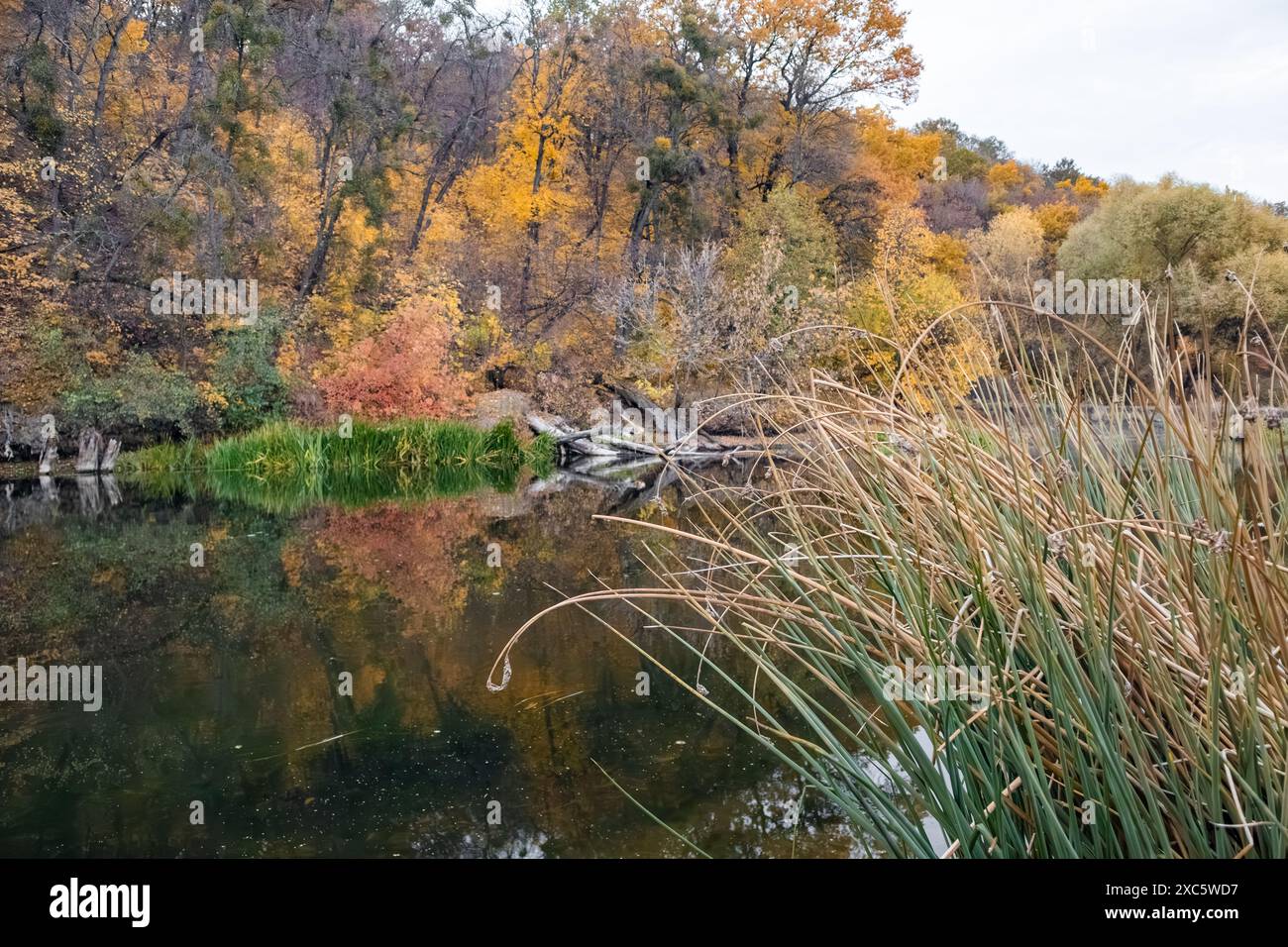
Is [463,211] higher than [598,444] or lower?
higher

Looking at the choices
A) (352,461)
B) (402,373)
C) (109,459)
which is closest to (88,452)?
(109,459)

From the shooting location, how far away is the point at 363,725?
396 cm

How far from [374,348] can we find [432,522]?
1086 centimetres

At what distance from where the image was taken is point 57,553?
7711mm

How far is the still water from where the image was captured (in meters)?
3.01

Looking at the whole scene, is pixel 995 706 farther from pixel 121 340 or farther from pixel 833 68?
pixel 833 68

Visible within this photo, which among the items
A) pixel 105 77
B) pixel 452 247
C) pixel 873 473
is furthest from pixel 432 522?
pixel 452 247

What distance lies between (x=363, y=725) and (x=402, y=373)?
15419mm

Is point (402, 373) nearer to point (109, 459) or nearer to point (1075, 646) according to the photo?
point (109, 459)

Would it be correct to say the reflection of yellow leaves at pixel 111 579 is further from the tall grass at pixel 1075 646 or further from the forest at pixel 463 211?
the forest at pixel 463 211

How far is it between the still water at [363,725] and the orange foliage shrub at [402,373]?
10891mm

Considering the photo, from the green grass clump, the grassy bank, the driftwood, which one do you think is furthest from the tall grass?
the driftwood

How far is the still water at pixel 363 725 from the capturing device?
3012mm

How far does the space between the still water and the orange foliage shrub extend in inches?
429
